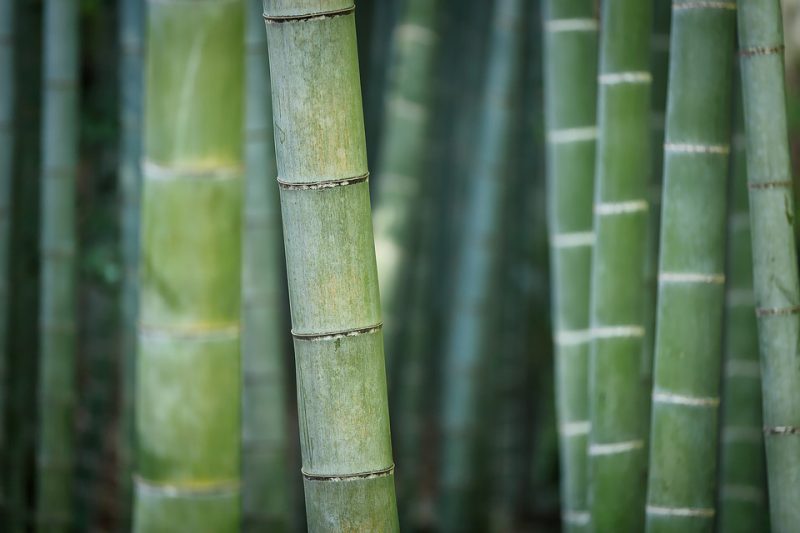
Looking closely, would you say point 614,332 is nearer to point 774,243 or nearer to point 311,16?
point 774,243

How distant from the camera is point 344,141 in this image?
99 cm

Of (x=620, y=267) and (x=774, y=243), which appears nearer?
(x=774, y=243)

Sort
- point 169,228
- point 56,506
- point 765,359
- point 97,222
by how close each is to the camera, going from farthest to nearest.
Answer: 1. point 97,222
2. point 56,506
3. point 765,359
4. point 169,228

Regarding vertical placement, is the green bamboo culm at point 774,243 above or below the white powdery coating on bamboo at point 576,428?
above

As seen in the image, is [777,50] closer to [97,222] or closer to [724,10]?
[724,10]

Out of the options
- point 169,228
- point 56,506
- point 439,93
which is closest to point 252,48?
point 169,228

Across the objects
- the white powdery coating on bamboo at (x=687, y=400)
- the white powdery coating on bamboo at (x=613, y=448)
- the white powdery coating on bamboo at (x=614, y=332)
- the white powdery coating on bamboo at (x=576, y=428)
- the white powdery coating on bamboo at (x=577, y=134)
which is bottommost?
the white powdery coating on bamboo at (x=576, y=428)

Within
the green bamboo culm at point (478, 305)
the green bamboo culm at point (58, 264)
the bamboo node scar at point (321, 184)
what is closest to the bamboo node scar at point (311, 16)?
the bamboo node scar at point (321, 184)

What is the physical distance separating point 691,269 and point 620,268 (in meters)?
0.13

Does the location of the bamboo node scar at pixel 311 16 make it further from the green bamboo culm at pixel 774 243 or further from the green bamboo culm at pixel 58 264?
the green bamboo culm at pixel 58 264

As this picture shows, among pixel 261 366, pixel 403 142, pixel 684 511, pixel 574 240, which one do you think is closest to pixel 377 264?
pixel 261 366

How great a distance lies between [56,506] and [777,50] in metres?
1.95

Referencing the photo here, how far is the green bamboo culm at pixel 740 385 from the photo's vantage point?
1.79 m

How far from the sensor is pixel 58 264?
2238mm
